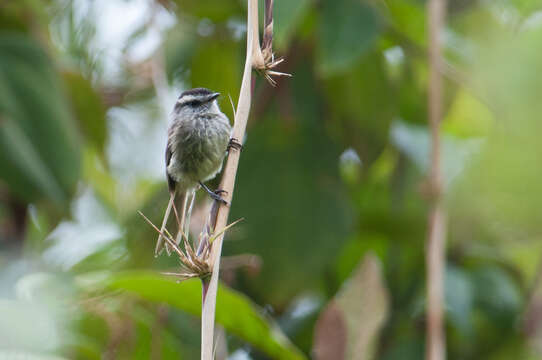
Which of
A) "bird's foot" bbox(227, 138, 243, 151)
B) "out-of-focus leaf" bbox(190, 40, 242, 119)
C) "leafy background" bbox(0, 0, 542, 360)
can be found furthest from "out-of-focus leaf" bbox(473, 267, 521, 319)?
"bird's foot" bbox(227, 138, 243, 151)

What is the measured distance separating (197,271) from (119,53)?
76.7 inches

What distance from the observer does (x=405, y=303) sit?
235 centimetres

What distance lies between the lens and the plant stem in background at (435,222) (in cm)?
159

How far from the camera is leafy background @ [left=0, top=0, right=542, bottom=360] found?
2109 mm

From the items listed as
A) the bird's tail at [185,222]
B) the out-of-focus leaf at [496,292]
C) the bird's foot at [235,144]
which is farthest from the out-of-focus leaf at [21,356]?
the out-of-focus leaf at [496,292]

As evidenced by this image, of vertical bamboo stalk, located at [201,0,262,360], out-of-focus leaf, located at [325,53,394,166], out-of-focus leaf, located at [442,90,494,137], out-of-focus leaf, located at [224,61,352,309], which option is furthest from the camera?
out-of-focus leaf, located at [442,90,494,137]

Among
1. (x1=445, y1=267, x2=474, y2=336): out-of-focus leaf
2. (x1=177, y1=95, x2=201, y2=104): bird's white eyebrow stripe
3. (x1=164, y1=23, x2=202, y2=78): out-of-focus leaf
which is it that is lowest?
(x1=445, y1=267, x2=474, y2=336): out-of-focus leaf

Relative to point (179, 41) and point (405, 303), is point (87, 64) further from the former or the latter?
point (405, 303)

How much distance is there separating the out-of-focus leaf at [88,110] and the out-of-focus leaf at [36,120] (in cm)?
25

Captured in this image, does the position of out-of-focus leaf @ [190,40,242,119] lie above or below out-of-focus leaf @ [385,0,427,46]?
below

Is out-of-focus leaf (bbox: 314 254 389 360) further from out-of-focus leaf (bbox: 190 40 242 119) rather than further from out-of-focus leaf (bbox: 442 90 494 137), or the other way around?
out-of-focus leaf (bbox: 442 90 494 137)

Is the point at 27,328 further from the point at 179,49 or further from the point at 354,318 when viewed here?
the point at 179,49

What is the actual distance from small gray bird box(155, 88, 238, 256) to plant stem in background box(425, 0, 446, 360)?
0.57 metres

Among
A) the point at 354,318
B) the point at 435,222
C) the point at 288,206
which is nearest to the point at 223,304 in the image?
the point at 354,318
